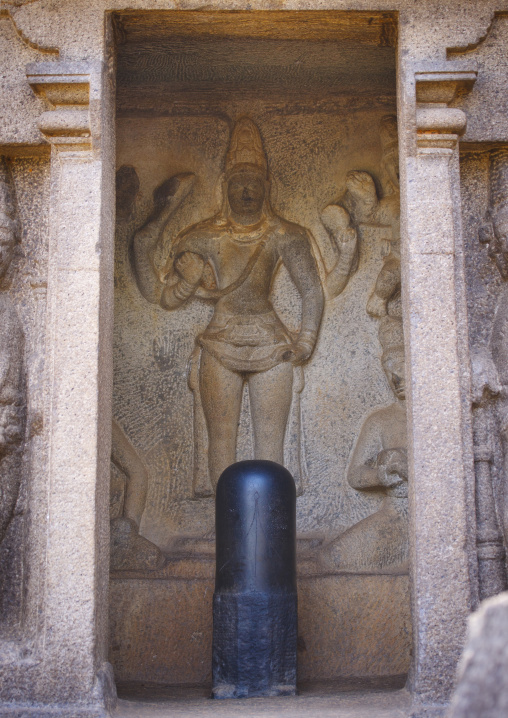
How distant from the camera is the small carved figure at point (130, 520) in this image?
18.9 ft

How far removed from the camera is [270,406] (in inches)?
244

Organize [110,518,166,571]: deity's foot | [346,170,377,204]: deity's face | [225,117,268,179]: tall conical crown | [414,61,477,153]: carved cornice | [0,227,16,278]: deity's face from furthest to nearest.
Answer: [346,170,377,204]: deity's face, [225,117,268,179]: tall conical crown, [110,518,166,571]: deity's foot, [0,227,16,278]: deity's face, [414,61,477,153]: carved cornice

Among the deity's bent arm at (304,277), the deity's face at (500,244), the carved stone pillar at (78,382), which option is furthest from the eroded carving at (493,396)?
the carved stone pillar at (78,382)

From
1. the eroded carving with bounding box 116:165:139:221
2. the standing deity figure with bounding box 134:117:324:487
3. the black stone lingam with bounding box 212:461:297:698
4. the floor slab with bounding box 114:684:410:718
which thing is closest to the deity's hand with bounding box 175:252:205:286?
the standing deity figure with bounding box 134:117:324:487

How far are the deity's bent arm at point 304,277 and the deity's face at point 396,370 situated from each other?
54cm

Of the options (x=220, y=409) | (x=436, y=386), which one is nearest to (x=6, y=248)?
(x=220, y=409)

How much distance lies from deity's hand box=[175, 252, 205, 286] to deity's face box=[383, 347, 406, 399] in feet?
4.79

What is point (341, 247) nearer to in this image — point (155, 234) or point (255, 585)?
point (155, 234)

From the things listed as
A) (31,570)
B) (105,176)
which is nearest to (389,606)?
(31,570)

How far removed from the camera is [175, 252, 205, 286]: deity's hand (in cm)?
640

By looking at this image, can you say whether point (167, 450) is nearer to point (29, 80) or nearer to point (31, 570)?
point (31, 570)

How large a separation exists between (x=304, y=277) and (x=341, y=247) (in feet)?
1.22

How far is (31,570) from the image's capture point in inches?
178

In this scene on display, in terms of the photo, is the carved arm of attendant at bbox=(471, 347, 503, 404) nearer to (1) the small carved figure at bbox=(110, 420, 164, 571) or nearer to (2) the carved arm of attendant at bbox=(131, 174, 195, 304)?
(1) the small carved figure at bbox=(110, 420, 164, 571)
